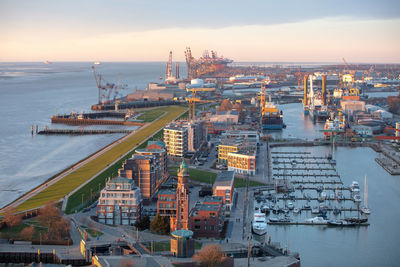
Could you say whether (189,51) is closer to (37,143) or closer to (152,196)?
(37,143)

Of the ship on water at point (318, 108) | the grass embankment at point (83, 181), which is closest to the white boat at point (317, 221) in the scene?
the grass embankment at point (83, 181)

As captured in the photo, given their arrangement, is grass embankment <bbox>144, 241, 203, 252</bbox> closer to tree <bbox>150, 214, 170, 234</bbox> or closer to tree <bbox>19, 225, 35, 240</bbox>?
tree <bbox>150, 214, 170, 234</bbox>

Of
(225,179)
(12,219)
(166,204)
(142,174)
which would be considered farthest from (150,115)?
(12,219)

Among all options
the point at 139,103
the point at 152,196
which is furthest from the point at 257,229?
the point at 139,103

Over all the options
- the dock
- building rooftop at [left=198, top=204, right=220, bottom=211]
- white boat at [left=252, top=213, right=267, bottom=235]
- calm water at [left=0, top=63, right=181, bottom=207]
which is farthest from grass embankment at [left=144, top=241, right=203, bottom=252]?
the dock

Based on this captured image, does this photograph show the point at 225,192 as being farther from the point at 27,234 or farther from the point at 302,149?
the point at 302,149

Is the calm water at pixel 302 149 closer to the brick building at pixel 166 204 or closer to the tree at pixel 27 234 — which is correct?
the brick building at pixel 166 204

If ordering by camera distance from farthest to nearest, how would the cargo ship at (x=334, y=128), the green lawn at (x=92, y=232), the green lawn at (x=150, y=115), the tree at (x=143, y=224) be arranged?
the green lawn at (x=150, y=115) < the cargo ship at (x=334, y=128) < the tree at (x=143, y=224) < the green lawn at (x=92, y=232)
